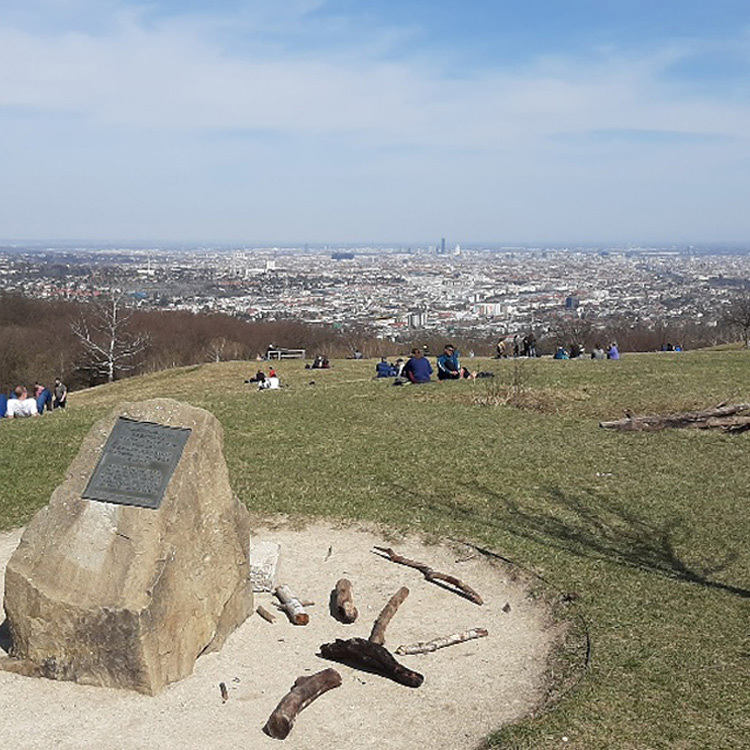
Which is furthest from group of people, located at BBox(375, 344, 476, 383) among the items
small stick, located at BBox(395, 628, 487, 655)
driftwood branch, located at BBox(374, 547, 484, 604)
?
small stick, located at BBox(395, 628, 487, 655)

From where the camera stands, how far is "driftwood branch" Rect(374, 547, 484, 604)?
9062 mm

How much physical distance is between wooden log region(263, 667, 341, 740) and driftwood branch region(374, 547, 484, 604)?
214 centimetres

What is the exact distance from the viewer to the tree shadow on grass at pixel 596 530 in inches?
392

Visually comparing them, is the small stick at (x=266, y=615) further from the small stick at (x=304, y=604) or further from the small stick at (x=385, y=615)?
the small stick at (x=385, y=615)

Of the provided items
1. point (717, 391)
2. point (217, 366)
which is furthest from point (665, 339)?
point (717, 391)

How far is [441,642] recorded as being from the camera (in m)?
7.99

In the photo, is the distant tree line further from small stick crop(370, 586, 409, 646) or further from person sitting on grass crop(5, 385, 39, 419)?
small stick crop(370, 586, 409, 646)

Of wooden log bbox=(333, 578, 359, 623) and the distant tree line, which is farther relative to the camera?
the distant tree line

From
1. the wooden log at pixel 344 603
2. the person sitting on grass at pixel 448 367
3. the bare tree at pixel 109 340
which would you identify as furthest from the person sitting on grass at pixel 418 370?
the bare tree at pixel 109 340

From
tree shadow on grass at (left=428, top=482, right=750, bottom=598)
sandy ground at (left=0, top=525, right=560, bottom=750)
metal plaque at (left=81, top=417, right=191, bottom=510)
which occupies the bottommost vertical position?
sandy ground at (left=0, top=525, right=560, bottom=750)

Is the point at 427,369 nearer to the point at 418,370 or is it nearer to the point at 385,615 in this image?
the point at 418,370

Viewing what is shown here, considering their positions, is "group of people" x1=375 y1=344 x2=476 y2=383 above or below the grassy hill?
above

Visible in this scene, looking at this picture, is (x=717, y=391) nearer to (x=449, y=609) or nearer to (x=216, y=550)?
(x=449, y=609)

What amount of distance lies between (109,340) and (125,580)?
5347 cm
